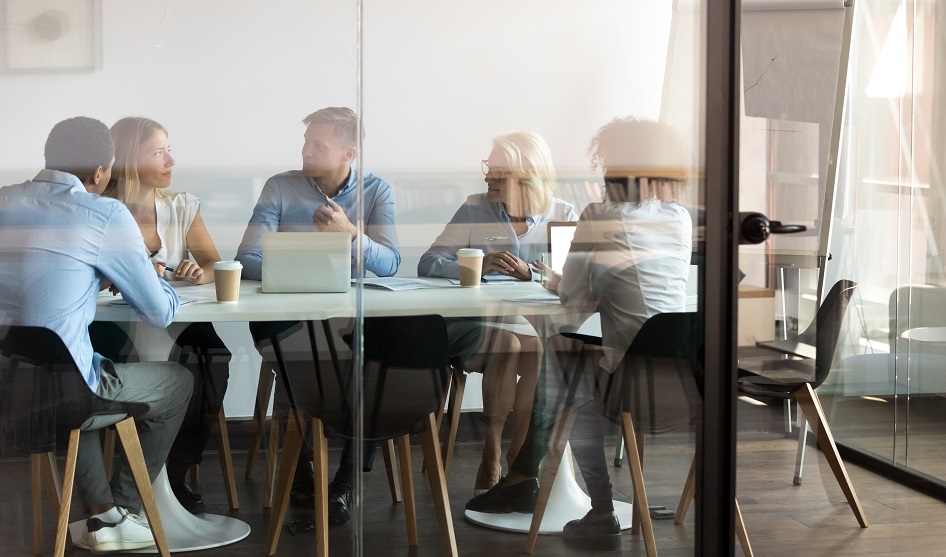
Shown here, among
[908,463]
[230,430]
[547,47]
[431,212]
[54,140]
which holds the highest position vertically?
[547,47]

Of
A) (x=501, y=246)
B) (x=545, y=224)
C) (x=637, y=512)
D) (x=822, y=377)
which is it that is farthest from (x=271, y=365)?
(x=822, y=377)

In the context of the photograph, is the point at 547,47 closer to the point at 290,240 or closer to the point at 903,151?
the point at 290,240

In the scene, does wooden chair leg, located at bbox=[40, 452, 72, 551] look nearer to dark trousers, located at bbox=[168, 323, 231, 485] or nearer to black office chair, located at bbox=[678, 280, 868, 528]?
dark trousers, located at bbox=[168, 323, 231, 485]

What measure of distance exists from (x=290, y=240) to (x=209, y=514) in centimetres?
70

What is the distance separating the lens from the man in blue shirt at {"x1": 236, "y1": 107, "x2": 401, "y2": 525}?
2379 millimetres

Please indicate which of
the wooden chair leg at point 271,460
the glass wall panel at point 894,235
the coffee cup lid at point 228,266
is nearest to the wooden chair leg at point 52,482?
the wooden chair leg at point 271,460

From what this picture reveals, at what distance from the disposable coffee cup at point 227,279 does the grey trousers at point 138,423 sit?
0.69 ft

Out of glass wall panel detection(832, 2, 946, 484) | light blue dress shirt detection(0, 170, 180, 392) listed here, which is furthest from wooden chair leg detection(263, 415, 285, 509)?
glass wall panel detection(832, 2, 946, 484)

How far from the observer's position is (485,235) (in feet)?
8.07

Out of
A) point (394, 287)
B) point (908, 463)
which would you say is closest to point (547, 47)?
point (394, 287)

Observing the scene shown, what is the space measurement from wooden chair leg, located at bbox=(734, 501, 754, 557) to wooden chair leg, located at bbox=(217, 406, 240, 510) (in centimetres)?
133

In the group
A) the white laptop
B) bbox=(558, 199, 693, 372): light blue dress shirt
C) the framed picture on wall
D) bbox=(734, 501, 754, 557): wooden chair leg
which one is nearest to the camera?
the framed picture on wall

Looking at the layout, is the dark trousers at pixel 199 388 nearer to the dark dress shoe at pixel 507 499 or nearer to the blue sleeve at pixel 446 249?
the blue sleeve at pixel 446 249

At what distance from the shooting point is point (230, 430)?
240cm
